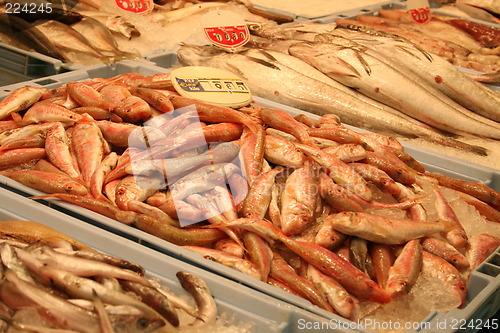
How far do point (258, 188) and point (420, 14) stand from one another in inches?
150

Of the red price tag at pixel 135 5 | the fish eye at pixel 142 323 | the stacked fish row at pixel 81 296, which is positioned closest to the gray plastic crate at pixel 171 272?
the stacked fish row at pixel 81 296

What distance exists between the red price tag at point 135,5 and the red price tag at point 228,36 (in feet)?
2.16

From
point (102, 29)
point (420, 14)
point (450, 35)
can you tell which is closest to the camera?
point (102, 29)

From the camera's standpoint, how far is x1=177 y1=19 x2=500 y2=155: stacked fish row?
350cm

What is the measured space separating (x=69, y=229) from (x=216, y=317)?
711 mm

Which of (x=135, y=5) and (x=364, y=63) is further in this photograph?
(x=135, y=5)

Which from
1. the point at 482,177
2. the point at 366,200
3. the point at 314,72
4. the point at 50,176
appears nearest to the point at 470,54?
the point at 314,72

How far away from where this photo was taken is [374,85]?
143 inches

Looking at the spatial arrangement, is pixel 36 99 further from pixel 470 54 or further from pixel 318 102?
A: pixel 470 54

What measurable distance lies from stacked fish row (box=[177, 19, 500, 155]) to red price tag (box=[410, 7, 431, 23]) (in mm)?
1330

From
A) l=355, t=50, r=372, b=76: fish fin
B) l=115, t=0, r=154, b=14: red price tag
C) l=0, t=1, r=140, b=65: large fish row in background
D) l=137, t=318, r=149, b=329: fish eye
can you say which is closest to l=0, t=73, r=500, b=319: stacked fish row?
l=137, t=318, r=149, b=329: fish eye

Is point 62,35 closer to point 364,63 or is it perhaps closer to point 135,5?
point 135,5

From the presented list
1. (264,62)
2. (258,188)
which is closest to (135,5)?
(264,62)

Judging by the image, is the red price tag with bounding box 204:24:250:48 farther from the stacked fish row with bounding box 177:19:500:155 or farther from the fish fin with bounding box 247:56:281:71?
the fish fin with bounding box 247:56:281:71
